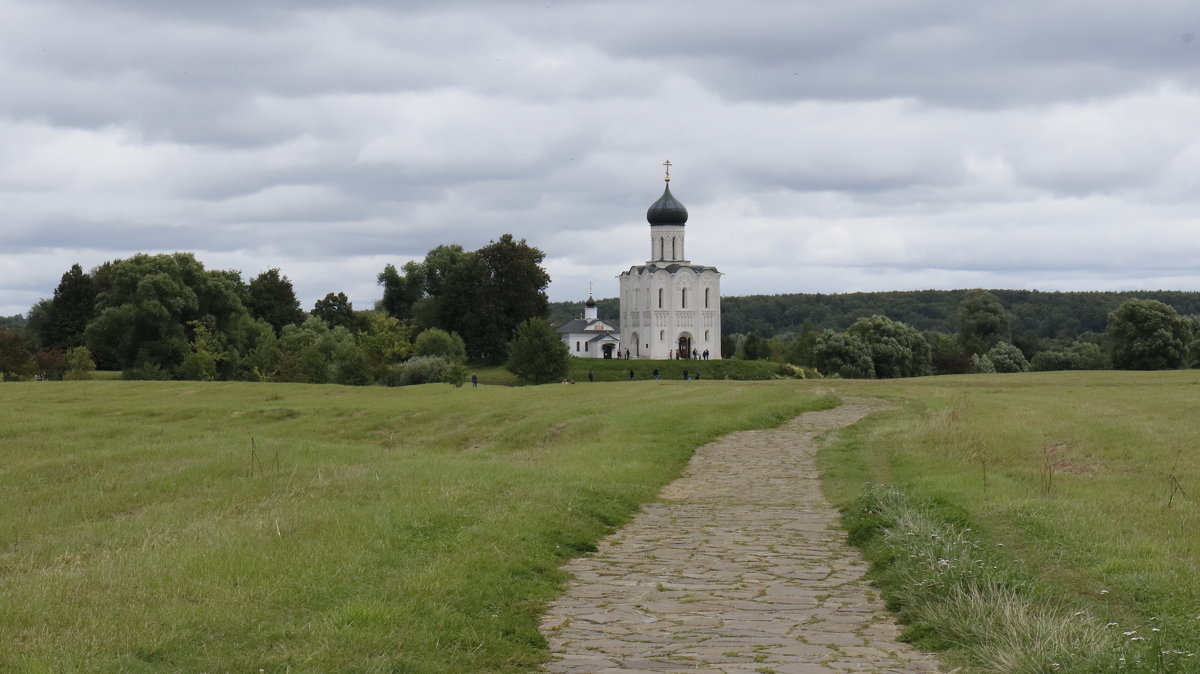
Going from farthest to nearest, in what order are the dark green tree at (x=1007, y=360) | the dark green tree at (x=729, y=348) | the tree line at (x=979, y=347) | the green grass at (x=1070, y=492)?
1. the dark green tree at (x=729, y=348)
2. the dark green tree at (x=1007, y=360)
3. the tree line at (x=979, y=347)
4. the green grass at (x=1070, y=492)

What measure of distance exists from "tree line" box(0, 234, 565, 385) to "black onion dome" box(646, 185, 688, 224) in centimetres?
1901

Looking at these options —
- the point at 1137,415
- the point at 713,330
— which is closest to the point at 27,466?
the point at 1137,415

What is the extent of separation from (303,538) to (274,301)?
101 m

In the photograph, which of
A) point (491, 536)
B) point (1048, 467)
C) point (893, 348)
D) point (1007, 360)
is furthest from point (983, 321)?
point (491, 536)

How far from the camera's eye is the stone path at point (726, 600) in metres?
8.01

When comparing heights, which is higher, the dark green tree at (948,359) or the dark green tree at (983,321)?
the dark green tree at (983,321)

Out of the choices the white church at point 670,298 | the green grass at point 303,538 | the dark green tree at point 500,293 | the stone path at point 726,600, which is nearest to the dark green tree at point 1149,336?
the white church at point 670,298

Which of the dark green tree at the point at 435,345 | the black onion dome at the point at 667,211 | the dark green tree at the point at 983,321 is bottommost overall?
the dark green tree at the point at 435,345

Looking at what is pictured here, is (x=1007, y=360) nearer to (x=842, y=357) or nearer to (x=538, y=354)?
(x=842, y=357)

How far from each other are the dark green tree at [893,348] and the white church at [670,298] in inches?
706

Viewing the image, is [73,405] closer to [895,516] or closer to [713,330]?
[895,516]

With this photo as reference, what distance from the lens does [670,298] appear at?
121 m

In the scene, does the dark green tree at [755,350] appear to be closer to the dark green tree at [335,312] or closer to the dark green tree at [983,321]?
the dark green tree at [983,321]

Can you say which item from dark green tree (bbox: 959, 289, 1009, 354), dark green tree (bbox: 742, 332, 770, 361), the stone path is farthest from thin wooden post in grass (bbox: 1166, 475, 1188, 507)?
dark green tree (bbox: 959, 289, 1009, 354)
